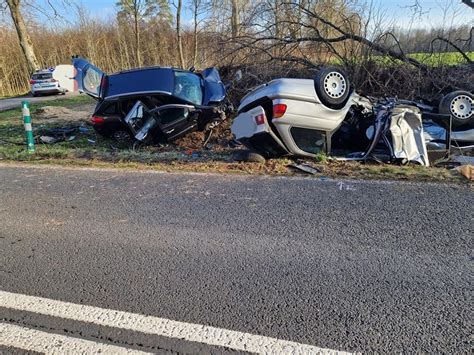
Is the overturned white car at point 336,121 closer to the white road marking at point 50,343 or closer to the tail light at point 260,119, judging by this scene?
the tail light at point 260,119

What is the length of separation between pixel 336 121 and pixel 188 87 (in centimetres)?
367

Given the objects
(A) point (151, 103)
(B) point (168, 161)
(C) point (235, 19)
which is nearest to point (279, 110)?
(B) point (168, 161)

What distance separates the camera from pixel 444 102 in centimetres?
595

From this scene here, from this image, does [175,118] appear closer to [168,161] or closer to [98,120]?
[168,161]

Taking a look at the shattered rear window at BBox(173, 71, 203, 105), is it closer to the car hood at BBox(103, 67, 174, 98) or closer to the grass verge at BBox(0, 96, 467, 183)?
the car hood at BBox(103, 67, 174, 98)

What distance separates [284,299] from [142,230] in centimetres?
180

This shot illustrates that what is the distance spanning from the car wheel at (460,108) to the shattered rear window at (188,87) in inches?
185

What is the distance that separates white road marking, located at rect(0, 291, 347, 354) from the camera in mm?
2076

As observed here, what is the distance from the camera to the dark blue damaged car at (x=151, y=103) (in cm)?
739

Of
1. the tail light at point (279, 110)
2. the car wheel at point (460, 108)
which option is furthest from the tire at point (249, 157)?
the car wheel at point (460, 108)

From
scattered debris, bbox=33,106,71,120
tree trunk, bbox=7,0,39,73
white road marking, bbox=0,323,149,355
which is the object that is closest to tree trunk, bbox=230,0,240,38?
scattered debris, bbox=33,106,71,120

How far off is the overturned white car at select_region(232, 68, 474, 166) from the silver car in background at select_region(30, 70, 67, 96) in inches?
774

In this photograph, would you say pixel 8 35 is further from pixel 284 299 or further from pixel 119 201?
pixel 284 299

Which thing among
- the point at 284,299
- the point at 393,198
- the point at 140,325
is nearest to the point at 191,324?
the point at 140,325
